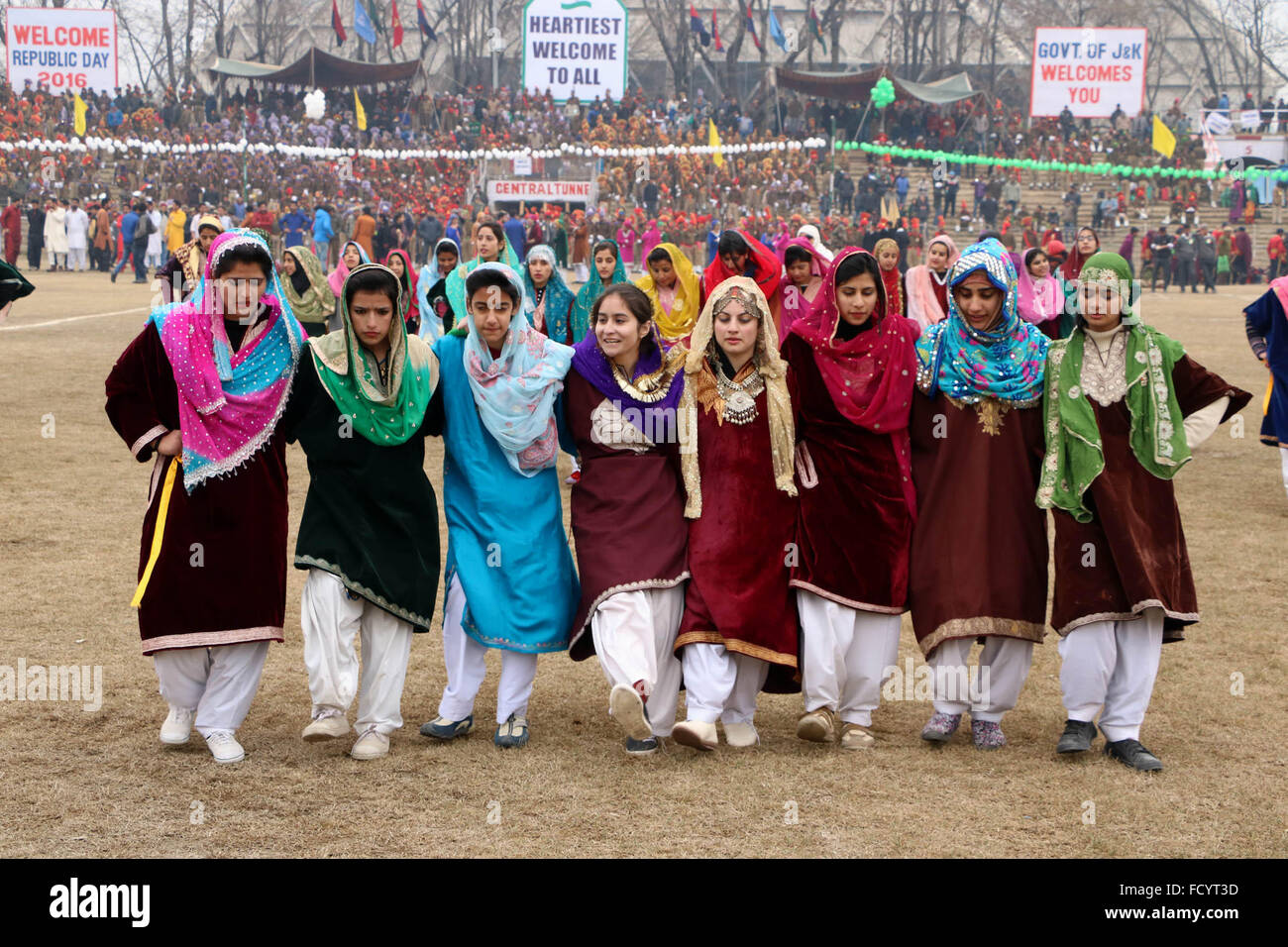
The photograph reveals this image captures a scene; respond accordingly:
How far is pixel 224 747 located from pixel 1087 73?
37.0 metres

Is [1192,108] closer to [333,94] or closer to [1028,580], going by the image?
[333,94]

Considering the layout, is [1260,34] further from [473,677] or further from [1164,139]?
[473,677]

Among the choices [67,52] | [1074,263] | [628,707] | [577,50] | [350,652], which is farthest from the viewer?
[577,50]

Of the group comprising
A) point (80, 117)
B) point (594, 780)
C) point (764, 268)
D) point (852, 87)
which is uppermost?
point (852, 87)

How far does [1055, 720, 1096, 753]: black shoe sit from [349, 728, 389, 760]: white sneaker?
194 cm

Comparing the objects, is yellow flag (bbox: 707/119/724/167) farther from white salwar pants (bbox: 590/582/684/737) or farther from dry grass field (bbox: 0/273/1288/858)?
white salwar pants (bbox: 590/582/684/737)

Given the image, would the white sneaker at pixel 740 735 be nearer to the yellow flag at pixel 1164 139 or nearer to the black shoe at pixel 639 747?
the black shoe at pixel 639 747

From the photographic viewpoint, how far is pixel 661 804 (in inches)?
152

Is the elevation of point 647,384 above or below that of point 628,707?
above

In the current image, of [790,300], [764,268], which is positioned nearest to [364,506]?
[764,268]

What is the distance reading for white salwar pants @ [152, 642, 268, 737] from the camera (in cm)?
425

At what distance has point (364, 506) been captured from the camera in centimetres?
427

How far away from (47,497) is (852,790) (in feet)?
18.2

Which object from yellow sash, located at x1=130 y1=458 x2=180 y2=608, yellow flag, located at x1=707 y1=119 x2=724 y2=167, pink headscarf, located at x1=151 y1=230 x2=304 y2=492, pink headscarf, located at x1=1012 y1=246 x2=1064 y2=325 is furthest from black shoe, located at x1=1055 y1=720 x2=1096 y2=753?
yellow flag, located at x1=707 y1=119 x2=724 y2=167
